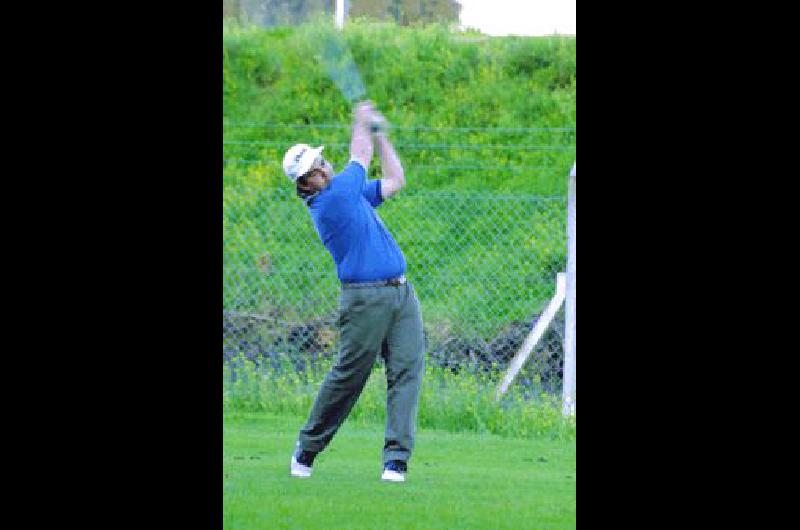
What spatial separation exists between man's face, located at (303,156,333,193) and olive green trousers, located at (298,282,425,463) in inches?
19.6

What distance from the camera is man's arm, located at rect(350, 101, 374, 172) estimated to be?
256 inches

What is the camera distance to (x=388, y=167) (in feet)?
21.5

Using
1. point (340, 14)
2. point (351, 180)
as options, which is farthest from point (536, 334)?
point (340, 14)

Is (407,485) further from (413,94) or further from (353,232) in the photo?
(413,94)

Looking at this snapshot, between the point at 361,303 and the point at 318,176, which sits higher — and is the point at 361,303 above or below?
below

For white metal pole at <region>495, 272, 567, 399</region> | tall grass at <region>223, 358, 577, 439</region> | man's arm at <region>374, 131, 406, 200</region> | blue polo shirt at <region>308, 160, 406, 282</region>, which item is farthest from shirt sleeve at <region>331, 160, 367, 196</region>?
white metal pole at <region>495, 272, 567, 399</region>

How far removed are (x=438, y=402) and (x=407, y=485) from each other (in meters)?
2.30

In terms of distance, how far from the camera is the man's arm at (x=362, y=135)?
649 cm

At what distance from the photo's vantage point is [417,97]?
13469 millimetres

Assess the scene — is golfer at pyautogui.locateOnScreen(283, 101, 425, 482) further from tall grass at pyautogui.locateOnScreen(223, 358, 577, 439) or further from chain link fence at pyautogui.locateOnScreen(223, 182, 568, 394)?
chain link fence at pyautogui.locateOnScreen(223, 182, 568, 394)
